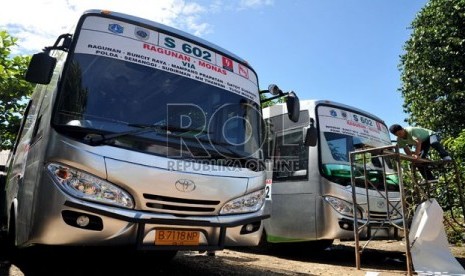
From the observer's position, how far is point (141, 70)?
4.02 m

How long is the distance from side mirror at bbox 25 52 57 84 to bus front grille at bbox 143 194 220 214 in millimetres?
1470

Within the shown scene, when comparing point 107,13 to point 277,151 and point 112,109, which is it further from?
point 277,151

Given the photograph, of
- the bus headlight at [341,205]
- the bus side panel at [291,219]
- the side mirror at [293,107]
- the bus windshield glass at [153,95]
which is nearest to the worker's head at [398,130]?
the bus headlight at [341,205]

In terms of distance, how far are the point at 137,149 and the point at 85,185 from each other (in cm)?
54

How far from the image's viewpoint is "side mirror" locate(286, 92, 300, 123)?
506 centimetres

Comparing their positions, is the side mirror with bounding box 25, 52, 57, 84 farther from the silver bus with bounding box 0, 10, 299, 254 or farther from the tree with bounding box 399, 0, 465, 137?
the tree with bounding box 399, 0, 465, 137

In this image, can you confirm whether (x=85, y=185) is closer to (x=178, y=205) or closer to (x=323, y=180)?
(x=178, y=205)

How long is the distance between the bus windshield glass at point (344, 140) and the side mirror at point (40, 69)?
13.8ft

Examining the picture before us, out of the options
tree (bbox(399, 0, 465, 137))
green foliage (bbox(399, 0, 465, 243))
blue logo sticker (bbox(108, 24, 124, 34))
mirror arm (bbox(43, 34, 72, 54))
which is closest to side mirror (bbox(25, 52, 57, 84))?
mirror arm (bbox(43, 34, 72, 54))

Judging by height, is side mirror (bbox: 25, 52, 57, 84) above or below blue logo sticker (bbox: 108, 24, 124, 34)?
below

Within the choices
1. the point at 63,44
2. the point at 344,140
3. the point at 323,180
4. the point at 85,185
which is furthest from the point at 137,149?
the point at 344,140

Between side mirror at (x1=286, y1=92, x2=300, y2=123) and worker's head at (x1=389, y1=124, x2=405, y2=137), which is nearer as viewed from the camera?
side mirror at (x1=286, y1=92, x2=300, y2=123)

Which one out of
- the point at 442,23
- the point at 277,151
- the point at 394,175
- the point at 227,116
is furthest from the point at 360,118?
the point at 442,23

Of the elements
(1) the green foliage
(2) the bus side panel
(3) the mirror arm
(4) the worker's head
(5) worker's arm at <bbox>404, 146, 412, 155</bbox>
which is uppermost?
(1) the green foliage
